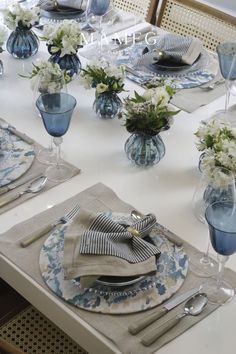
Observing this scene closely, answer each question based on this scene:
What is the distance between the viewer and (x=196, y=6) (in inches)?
83.0

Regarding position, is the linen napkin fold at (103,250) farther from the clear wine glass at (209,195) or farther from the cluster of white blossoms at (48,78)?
the cluster of white blossoms at (48,78)

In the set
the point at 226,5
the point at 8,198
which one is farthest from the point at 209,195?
the point at 226,5

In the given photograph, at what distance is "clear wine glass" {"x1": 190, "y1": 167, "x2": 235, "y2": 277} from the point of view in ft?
3.85

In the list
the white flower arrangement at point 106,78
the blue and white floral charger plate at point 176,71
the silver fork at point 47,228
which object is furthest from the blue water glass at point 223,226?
the blue and white floral charger plate at point 176,71

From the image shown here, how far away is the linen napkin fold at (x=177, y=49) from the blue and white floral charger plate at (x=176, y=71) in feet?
0.08

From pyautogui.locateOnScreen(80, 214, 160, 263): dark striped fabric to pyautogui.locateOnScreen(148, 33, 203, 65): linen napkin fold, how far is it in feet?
2.37

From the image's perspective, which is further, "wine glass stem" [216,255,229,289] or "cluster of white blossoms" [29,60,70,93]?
"cluster of white blossoms" [29,60,70,93]

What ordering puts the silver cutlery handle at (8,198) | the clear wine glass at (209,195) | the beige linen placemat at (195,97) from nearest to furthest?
the clear wine glass at (209,195) < the silver cutlery handle at (8,198) < the beige linen placemat at (195,97)

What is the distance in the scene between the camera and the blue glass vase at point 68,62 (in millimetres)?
1735

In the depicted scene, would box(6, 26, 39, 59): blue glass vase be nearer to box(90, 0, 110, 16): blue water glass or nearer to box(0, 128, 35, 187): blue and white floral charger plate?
box(90, 0, 110, 16): blue water glass

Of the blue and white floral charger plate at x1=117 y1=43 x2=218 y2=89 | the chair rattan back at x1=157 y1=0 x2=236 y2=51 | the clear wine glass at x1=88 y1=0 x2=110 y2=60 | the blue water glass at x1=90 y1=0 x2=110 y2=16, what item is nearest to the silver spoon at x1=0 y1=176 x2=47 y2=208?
the blue and white floral charger plate at x1=117 y1=43 x2=218 y2=89

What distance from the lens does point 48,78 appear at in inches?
59.2

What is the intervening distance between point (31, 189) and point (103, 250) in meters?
0.30

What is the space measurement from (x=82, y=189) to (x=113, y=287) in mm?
319
